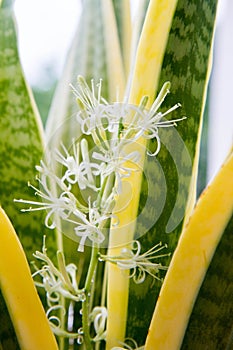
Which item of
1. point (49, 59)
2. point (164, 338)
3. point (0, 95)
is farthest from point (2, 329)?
point (49, 59)

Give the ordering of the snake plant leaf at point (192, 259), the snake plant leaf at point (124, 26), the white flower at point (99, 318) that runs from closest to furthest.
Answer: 1. the snake plant leaf at point (192, 259)
2. the white flower at point (99, 318)
3. the snake plant leaf at point (124, 26)

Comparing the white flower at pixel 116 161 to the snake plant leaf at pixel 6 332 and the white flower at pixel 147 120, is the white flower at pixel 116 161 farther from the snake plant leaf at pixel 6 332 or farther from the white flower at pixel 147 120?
the snake plant leaf at pixel 6 332

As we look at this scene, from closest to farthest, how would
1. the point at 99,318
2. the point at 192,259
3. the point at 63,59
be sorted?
the point at 192,259 → the point at 99,318 → the point at 63,59

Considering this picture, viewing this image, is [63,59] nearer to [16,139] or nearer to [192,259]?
[16,139]

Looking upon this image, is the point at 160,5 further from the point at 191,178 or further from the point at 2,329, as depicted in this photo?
the point at 2,329

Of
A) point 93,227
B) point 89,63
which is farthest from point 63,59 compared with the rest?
point 93,227

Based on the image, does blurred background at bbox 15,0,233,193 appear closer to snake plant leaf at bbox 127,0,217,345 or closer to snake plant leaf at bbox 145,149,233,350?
snake plant leaf at bbox 127,0,217,345

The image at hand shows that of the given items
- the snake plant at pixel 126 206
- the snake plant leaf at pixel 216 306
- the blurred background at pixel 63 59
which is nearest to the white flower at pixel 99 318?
the snake plant at pixel 126 206
